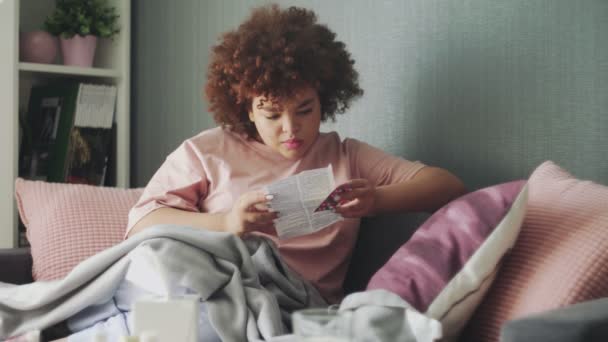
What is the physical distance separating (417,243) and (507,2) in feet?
2.09

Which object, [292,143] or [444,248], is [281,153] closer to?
[292,143]

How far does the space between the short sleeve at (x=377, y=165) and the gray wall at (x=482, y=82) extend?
0.37ft

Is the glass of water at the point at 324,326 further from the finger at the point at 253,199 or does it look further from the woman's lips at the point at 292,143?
the woman's lips at the point at 292,143

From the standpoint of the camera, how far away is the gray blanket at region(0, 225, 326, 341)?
147cm

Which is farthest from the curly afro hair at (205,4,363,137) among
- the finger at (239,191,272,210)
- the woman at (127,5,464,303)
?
the finger at (239,191,272,210)

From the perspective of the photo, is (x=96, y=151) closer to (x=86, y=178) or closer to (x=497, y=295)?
(x=86, y=178)

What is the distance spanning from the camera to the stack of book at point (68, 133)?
10.0 ft

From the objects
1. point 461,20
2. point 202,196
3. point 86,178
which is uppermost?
point 461,20

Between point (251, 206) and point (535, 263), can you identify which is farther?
point (251, 206)

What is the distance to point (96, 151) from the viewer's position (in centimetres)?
313

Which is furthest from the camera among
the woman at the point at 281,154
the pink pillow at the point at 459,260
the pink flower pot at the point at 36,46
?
the pink flower pot at the point at 36,46

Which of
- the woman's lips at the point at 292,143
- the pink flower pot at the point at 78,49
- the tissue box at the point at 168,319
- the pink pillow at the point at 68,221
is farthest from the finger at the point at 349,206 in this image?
the pink flower pot at the point at 78,49

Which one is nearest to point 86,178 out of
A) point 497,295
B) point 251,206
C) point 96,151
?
point 96,151

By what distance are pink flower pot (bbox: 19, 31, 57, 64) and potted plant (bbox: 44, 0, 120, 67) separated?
0.17 ft
